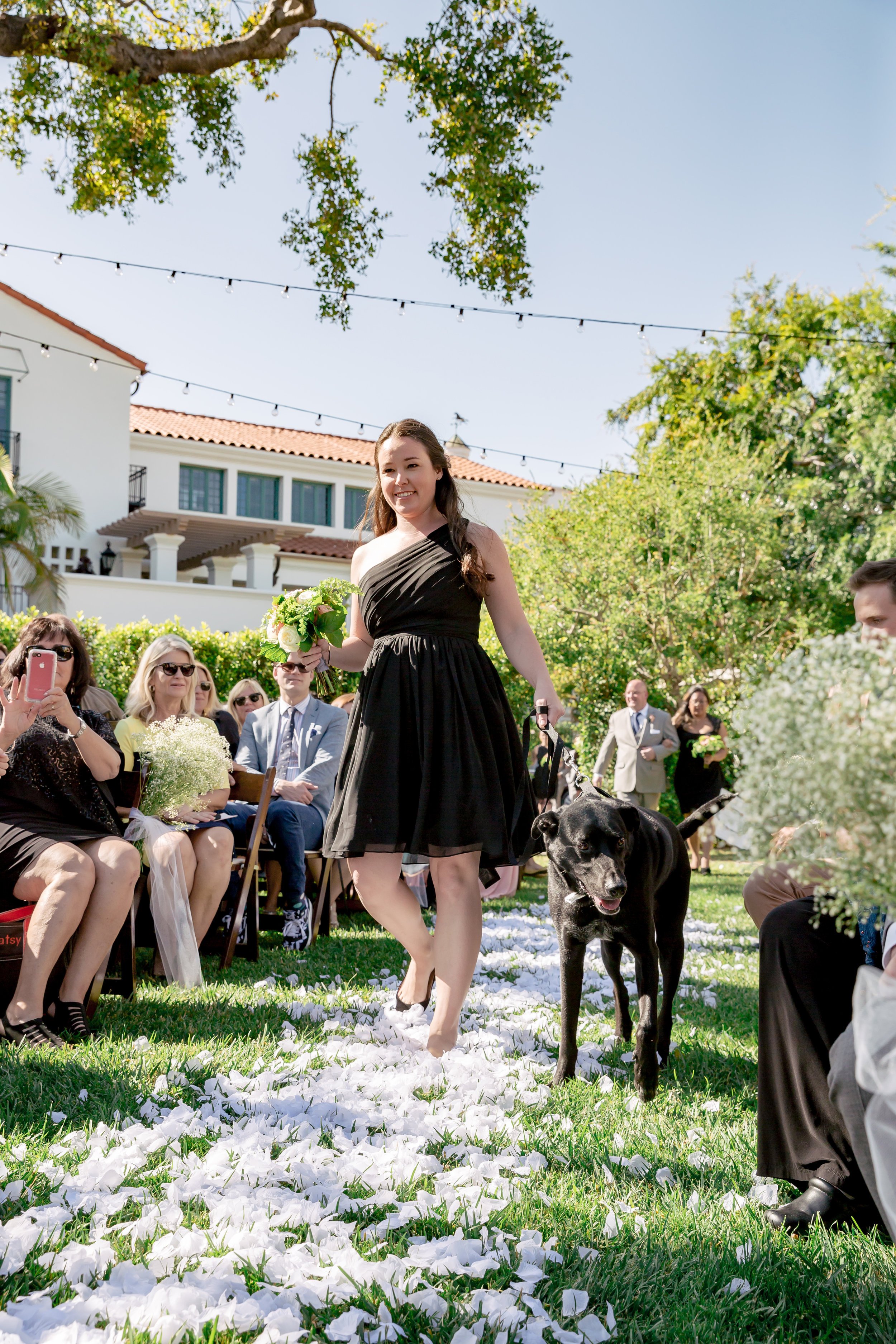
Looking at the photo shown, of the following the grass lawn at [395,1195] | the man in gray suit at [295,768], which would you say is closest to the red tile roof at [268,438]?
the man in gray suit at [295,768]

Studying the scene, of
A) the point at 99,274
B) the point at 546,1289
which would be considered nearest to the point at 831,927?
the point at 546,1289

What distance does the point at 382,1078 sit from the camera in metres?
3.46

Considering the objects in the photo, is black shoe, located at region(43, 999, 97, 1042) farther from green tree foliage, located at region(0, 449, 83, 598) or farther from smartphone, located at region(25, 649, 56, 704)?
green tree foliage, located at region(0, 449, 83, 598)

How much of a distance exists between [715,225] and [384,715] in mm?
8828

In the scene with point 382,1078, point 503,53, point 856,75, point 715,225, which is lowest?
point 382,1078

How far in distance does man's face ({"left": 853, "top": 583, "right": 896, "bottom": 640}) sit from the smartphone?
9.42 ft

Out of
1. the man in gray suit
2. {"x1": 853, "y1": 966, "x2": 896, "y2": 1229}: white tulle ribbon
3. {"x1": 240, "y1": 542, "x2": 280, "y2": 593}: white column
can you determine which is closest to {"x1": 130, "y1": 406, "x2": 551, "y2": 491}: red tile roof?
{"x1": 240, "y1": 542, "x2": 280, "y2": 593}: white column

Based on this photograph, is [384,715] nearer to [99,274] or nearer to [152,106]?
[152,106]

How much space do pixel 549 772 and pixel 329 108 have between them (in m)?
9.64

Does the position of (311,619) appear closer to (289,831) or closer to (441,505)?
(441,505)

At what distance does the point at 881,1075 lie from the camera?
171 centimetres

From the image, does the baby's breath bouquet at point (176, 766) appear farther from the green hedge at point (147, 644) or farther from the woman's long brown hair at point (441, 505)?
the green hedge at point (147, 644)

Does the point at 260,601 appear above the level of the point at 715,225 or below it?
below

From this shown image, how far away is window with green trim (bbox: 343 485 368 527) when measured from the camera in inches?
1224
